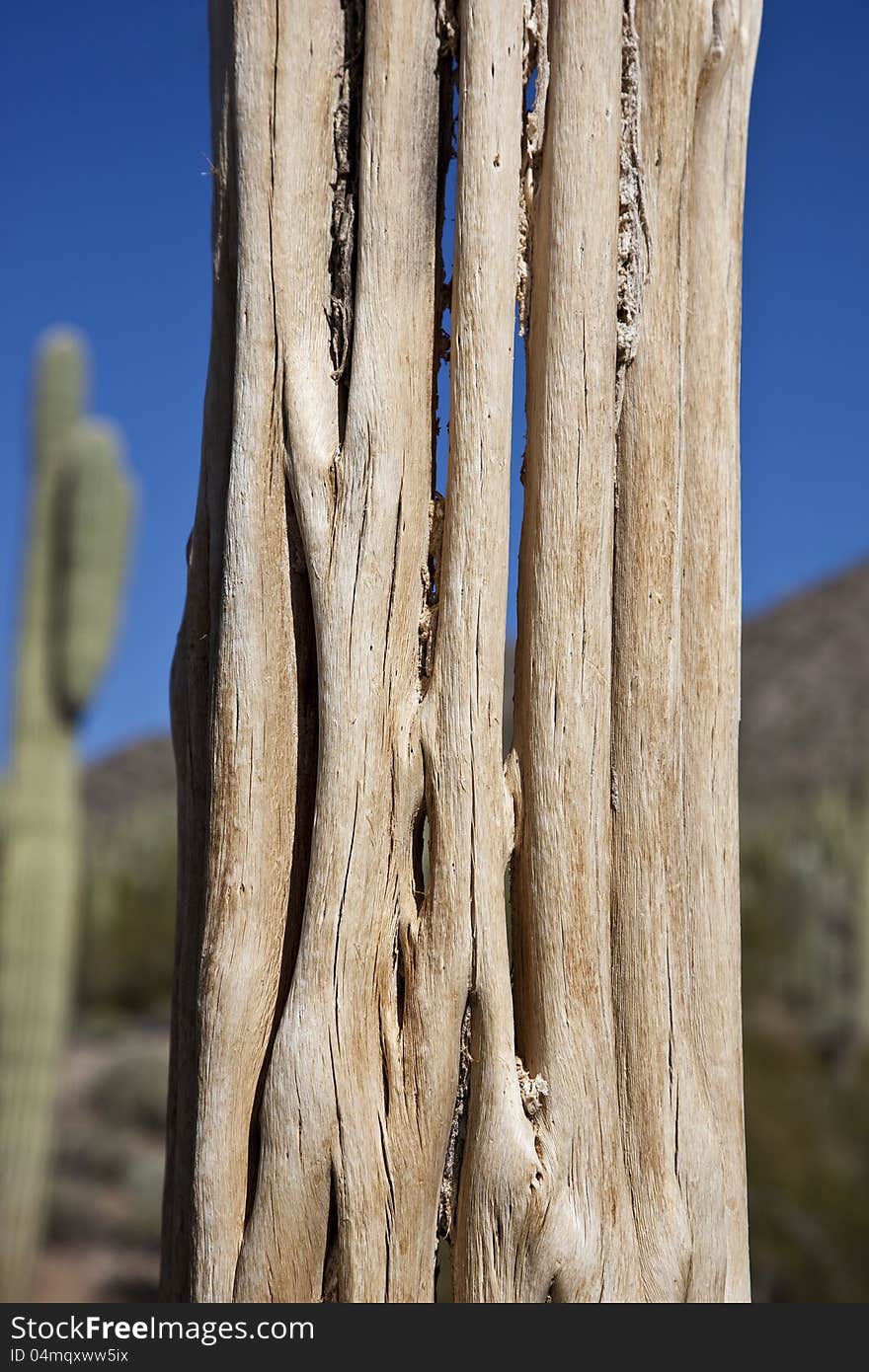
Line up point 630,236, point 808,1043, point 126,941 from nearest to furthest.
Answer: point 630,236 < point 808,1043 < point 126,941

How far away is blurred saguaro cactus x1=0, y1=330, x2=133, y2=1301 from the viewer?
695cm

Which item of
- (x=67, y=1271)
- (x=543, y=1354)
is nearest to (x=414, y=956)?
(x=543, y=1354)

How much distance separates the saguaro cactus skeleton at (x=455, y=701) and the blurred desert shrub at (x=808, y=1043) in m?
5.21

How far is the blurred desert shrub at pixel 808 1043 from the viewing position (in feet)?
20.4

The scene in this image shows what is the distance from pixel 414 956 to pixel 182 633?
587 mm

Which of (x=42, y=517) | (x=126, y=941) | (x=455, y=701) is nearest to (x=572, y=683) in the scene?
(x=455, y=701)

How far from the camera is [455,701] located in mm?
1467

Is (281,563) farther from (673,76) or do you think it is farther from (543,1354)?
(543,1354)

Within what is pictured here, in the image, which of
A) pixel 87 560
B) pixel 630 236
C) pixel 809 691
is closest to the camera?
pixel 630 236

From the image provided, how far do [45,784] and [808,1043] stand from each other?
7312 millimetres

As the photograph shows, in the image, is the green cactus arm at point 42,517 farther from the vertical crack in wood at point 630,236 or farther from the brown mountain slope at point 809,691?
the brown mountain slope at point 809,691

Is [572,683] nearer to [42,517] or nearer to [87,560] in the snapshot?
[87,560]

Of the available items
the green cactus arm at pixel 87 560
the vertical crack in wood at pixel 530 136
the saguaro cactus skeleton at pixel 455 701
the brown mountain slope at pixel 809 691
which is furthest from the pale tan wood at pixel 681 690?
the brown mountain slope at pixel 809 691

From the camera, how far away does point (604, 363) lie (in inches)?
60.5
